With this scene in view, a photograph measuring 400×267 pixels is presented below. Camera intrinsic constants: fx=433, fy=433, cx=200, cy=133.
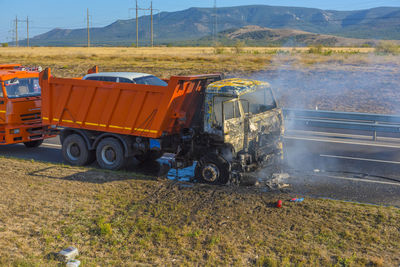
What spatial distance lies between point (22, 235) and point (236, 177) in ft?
14.6

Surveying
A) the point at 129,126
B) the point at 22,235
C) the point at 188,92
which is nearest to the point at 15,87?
the point at 129,126

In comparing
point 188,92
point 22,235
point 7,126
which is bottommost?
point 22,235

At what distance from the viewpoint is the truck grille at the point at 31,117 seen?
1261cm

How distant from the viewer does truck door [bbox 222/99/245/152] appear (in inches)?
356

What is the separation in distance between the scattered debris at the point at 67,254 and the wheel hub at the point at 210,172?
3.86m

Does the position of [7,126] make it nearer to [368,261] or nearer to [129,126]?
[129,126]

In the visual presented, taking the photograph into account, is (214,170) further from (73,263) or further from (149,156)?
(73,263)

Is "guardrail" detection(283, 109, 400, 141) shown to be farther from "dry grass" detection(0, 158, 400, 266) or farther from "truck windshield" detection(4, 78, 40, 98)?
"truck windshield" detection(4, 78, 40, 98)

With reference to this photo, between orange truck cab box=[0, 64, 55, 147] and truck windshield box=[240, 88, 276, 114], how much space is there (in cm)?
584

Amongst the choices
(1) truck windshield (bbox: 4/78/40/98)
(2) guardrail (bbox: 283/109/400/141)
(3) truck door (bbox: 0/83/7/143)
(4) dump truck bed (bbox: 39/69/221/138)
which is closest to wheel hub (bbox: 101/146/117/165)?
(4) dump truck bed (bbox: 39/69/221/138)

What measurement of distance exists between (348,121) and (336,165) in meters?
5.00

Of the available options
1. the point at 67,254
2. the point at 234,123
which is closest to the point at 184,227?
the point at 67,254

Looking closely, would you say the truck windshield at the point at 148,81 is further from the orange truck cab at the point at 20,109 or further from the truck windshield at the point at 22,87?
the truck windshield at the point at 22,87

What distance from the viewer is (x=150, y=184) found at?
9234 mm
